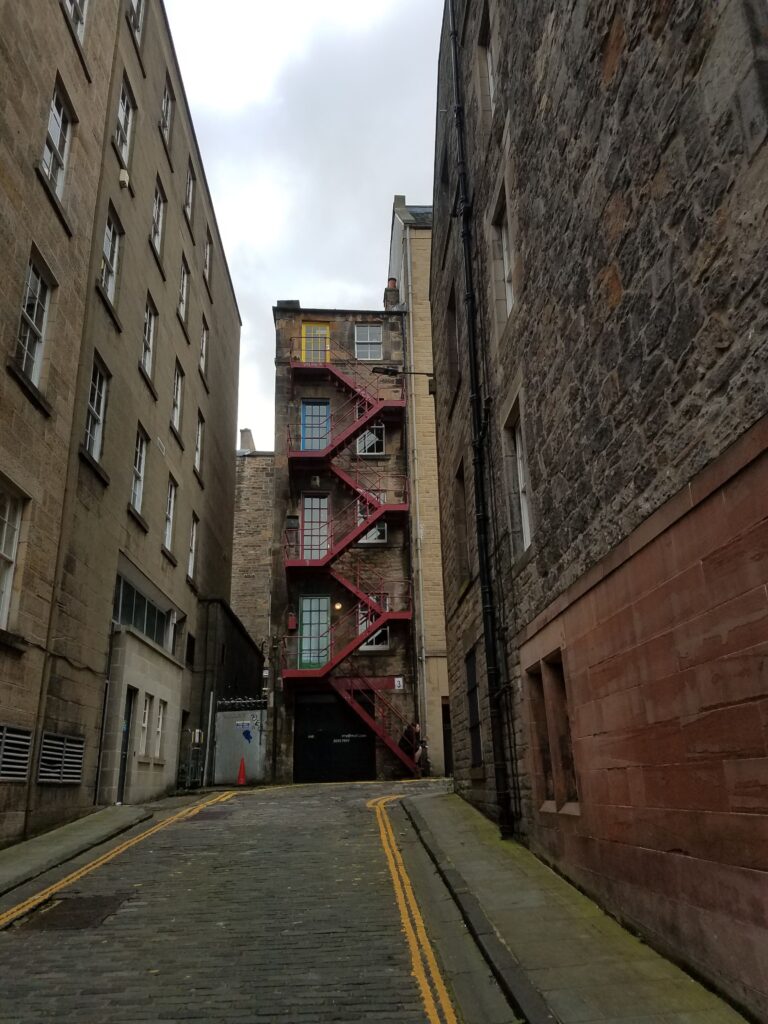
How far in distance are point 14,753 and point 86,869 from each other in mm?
2283

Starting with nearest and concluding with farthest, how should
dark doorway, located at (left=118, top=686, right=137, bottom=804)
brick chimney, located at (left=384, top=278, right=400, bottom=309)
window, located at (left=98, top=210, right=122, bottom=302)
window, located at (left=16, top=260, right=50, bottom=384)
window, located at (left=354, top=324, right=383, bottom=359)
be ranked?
window, located at (left=16, top=260, right=50, bottom=384), dark doorway, located at (left=118, top=686, right=137, bottom=804), window, located at (left=98, top=210, right=122, bottom=302), window, located at (left=354, top=324, right=383, bottom=359), brick chimney, located at (left=384, top=278, right=400, bottom=309)

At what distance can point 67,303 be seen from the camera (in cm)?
1351

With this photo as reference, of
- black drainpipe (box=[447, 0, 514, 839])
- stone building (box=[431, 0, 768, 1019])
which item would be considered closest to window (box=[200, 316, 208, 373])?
black drainpipe (box=[447, 0, 514, 839])

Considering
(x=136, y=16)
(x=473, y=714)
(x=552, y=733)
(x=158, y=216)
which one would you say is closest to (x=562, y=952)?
(x=552, y=733)

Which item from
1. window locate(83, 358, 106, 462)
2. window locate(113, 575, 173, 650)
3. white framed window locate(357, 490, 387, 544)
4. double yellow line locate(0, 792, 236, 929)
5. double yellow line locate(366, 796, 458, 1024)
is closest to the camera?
double yellow line locate(366, 796, 458, 1024)

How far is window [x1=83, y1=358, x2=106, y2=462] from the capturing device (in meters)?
15.2

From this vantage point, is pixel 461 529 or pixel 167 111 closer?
pixel 461 529

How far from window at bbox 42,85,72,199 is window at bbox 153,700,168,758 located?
1182 cm

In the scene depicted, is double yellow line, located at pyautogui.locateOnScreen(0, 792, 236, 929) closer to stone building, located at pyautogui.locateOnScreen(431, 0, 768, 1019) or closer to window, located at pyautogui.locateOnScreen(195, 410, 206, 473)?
stone building, located at pyautogui.locateOnScreen(431, 0, 768, 1019)

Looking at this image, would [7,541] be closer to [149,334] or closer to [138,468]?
Answer: [138,468]

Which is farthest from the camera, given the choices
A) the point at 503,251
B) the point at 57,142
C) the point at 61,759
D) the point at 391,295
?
the point at 391,295

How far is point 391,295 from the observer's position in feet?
112

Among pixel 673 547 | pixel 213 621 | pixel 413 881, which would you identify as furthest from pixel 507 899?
pixel 213 621

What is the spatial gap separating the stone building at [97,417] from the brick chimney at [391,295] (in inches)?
436
